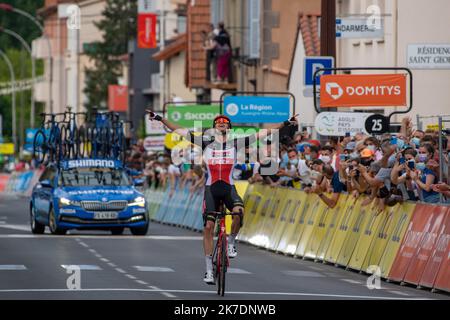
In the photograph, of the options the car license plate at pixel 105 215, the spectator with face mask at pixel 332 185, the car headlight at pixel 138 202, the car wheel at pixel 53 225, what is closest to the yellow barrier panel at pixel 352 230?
the spectator with face mask at pixel 332 185

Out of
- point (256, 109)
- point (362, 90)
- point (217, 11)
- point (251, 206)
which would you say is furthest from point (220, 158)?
point (217, 11)

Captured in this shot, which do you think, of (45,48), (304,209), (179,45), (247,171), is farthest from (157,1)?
(304,209)

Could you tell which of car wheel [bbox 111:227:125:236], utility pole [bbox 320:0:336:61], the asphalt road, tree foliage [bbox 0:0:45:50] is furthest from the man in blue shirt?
tree foliage [bbox 0:0:45:50]

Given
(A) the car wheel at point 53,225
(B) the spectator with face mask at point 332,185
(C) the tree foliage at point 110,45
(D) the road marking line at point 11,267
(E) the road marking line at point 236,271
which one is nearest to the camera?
(D) the road marking line at point 11,267

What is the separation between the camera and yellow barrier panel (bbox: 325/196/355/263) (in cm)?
2622

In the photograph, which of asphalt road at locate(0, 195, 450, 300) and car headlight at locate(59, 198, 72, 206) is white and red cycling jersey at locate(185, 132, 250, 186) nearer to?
asphalt road at locate(0, 195, 450, 300)

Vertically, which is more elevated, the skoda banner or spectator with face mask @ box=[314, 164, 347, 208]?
the skoda banner

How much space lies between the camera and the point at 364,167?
24.7 metres

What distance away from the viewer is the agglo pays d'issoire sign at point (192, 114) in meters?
44.9

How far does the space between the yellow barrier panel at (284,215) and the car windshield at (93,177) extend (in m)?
5.94

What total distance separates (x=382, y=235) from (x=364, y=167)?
3.75 ft

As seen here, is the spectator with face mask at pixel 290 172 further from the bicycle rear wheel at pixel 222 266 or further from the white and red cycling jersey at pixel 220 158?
the bicycle rear wheel at pixel 222 266

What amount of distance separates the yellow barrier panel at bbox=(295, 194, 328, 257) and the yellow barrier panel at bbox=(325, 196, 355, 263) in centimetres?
124
